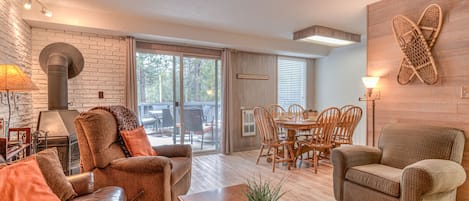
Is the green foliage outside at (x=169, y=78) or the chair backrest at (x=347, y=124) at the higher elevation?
the green foliage outside at (x=169, y=78)

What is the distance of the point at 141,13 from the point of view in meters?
3.64

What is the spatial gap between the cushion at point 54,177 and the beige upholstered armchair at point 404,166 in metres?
2.25

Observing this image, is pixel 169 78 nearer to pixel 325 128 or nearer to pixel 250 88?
pixel 250 88

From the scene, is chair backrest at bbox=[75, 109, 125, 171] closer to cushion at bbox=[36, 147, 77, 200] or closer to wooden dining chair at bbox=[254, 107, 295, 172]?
cushion at bbox=[36, 147, 77, 200]

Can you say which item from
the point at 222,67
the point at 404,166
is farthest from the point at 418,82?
the point at 222,67

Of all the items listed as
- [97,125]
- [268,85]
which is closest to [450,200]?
[97,125]

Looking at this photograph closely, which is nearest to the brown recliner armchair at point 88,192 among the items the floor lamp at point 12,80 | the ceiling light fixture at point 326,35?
the floor lamp at point 12,80

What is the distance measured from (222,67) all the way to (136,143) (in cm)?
280

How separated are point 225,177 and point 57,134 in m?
2.11

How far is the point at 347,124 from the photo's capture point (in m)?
4.05

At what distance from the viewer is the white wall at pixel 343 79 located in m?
5.27

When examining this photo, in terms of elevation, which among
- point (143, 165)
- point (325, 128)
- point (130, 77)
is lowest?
point (143, 165)

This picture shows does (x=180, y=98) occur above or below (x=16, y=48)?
below

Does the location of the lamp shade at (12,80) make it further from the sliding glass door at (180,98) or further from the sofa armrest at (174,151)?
the sliding glass door at (180,98)
